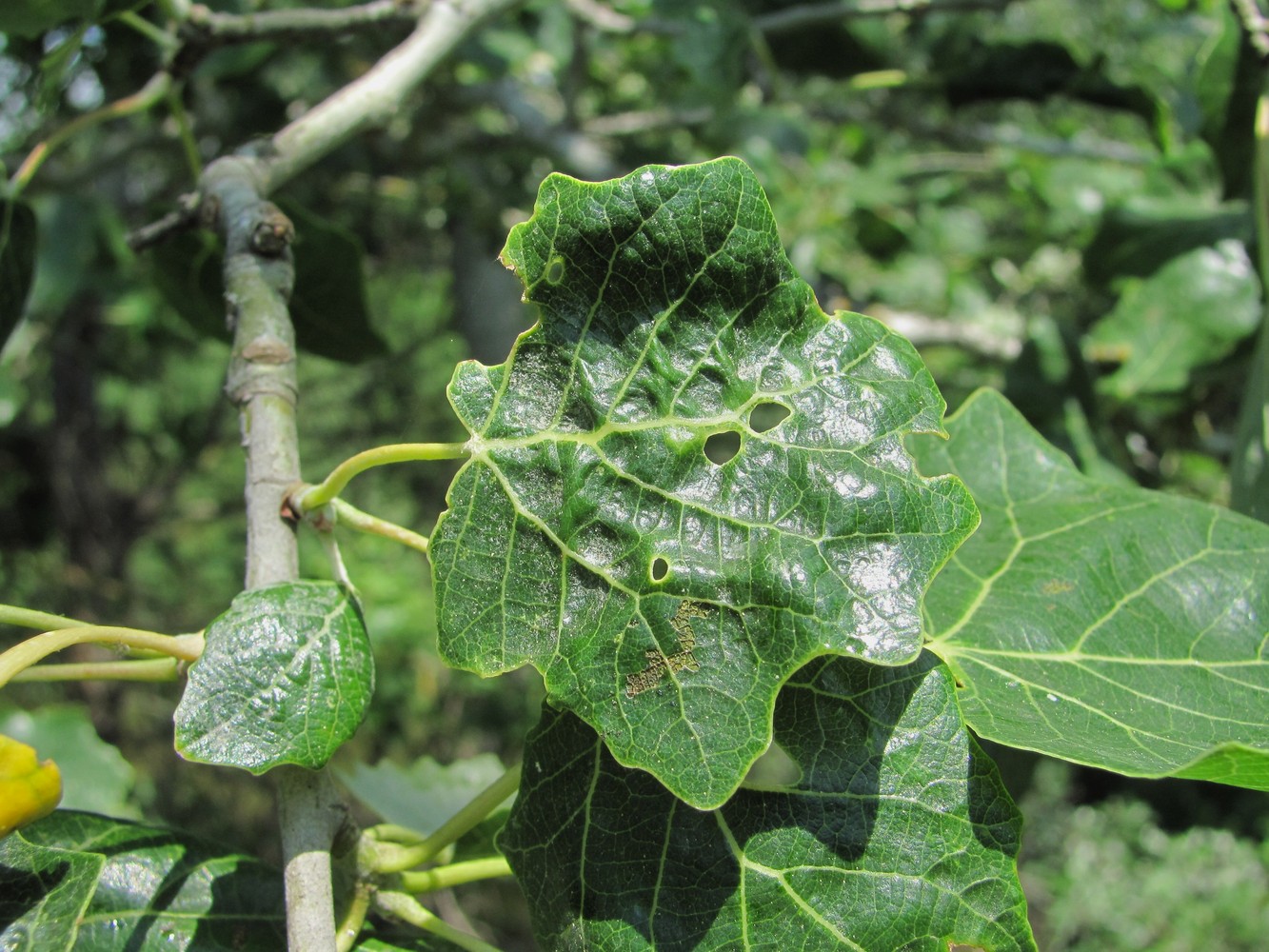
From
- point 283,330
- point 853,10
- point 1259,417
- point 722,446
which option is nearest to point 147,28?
point 283,330

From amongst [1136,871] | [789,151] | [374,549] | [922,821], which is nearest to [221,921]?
[922,821]

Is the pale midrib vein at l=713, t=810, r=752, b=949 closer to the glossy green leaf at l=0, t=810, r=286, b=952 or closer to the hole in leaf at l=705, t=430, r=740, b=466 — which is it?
the glossy green leaf at l=0, t=810, r=286, b=952

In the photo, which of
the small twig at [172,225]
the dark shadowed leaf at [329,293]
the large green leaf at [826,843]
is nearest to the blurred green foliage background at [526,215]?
the dark shadowed leaf at [329,293]

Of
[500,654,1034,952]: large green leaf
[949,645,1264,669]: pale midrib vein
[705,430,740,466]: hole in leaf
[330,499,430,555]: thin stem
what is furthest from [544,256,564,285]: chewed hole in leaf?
[705,430,740,466]: hole in leaf

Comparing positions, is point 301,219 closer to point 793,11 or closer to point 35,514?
point 793,11

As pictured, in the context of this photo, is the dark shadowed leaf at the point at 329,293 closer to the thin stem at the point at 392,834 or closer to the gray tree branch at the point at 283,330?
the gray tree branch at the point at 283,330

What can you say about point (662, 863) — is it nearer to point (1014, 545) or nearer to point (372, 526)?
point (372, 526)

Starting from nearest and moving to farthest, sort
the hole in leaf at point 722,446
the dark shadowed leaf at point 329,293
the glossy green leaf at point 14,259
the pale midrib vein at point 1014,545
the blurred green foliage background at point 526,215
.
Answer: the pale midrib vein at point 1014,545 → the glossy green leaf at point 14,259 → the dark shadowed leaf at point 329,293 → the blurred green foliage background at point 526,215 → the hole in leaf at point 722,446
